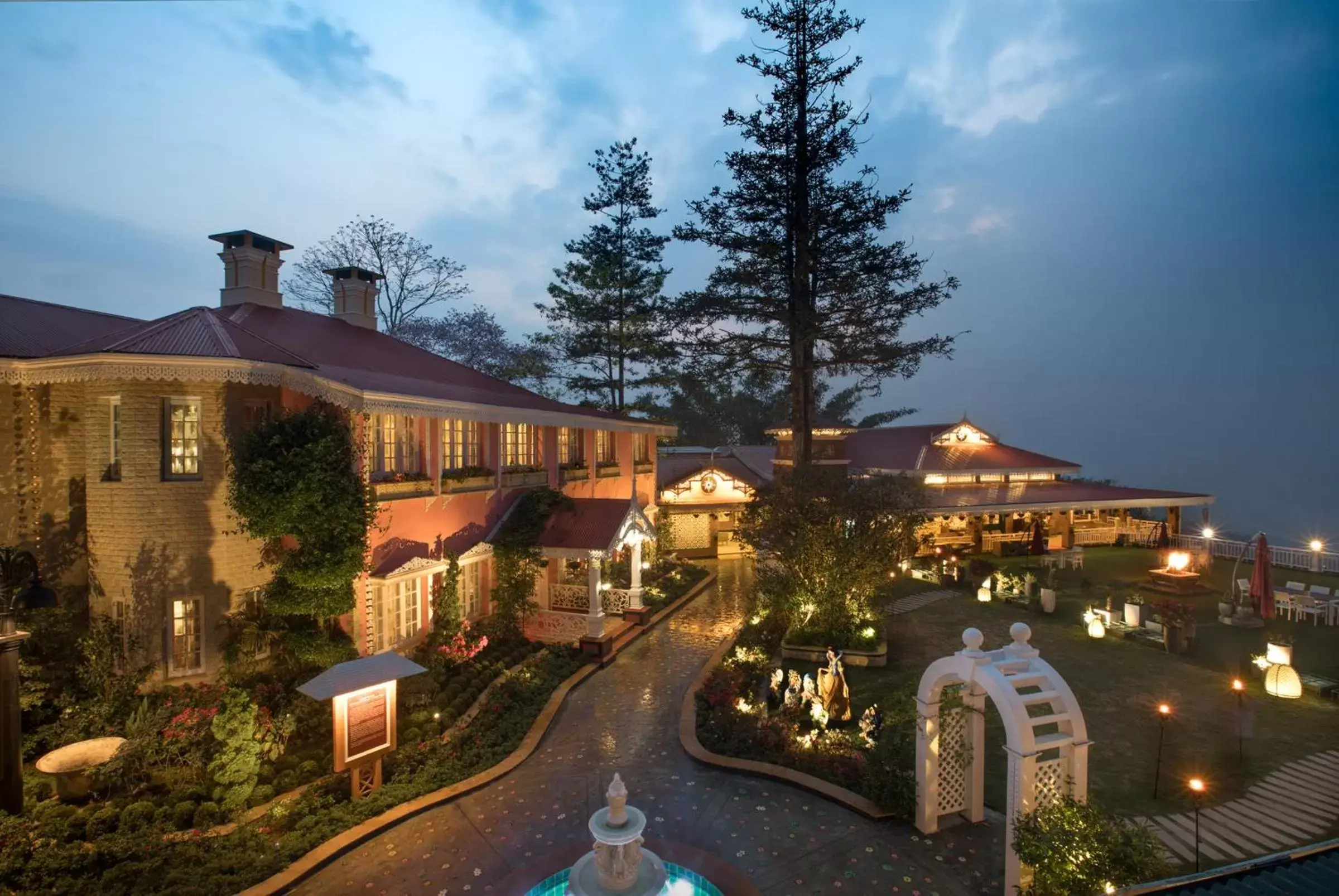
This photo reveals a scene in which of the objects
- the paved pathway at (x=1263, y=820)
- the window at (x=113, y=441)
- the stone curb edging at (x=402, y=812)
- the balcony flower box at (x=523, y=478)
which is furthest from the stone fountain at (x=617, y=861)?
the balcony flower box at (x=523, y=478)

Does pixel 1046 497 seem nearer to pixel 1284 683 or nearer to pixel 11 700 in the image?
pixel 1284 683

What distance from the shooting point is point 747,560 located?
92.3 ft

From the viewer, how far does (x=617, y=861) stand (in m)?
6.19

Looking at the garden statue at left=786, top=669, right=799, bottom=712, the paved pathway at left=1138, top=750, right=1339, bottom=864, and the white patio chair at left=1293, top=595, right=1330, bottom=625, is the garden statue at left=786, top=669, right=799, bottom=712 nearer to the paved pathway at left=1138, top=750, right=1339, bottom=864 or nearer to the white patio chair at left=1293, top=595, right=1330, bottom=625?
the paved pathway at left=1138, top=750, right=1339, bottom=864

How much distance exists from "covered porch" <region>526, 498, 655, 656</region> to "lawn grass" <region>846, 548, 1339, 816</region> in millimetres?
5940

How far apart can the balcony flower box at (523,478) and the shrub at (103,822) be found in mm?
9336

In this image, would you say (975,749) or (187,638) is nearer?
(975,749)

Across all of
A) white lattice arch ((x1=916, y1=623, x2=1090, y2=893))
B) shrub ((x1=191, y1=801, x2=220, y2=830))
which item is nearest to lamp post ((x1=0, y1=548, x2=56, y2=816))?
shrub ((x1=191, y1=801, x2=220, y2=830))

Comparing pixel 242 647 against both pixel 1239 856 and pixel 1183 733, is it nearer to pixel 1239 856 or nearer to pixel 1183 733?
pixel 1239 856

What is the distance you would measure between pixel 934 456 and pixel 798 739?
73.6ft

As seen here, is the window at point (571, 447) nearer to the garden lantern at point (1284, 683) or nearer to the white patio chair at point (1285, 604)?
the garden lantern at point (1284, 683)

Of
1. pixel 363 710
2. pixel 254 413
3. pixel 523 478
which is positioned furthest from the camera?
pixel 523 478

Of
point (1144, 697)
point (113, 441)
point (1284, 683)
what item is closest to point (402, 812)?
point (113, 441)

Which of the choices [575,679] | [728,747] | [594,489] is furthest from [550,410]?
[728,747]
